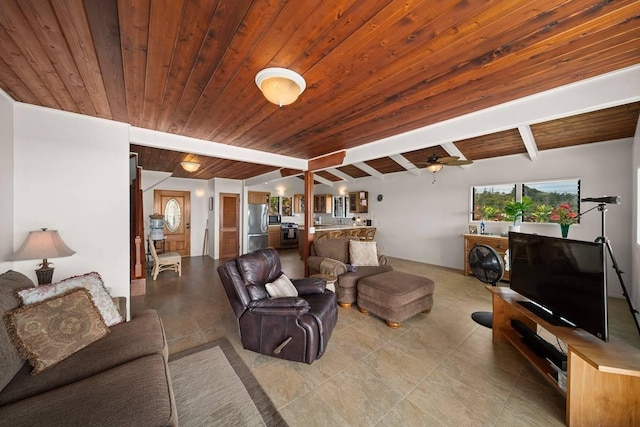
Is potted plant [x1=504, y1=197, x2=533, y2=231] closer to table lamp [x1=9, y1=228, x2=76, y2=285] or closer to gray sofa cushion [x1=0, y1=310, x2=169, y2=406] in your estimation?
gray sofa cushion [x1=0, y1=310, x2=169, y2=406]

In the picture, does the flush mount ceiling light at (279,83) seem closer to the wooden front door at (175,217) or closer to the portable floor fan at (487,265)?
the portable floor fan at (487,265)

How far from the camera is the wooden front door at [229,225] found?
6773 millimetres

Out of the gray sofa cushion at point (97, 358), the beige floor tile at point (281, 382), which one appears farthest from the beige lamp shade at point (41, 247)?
the beige floor tile at point (281, 382)

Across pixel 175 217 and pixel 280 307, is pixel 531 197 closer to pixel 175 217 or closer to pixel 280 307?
pixel 280 307

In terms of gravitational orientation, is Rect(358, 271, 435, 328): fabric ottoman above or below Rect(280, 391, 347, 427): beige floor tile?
above

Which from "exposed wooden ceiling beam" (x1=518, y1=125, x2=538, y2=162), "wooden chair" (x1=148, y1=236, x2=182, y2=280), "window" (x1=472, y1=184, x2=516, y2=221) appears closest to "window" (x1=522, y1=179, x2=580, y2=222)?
"window" (x1=472, y1=184, x2=516, y2=221)

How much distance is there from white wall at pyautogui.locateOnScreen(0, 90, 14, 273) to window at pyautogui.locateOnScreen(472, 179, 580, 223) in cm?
701

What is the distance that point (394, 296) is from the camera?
2734mm

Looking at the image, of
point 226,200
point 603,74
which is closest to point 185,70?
point 603,74

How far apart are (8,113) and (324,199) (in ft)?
22.8

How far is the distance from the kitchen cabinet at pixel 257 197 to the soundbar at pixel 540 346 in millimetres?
6690

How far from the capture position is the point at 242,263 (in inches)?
93.3

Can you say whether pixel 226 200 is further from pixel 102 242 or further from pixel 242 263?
pixel 242 263

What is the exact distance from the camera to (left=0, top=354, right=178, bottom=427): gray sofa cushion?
39.2 inches
